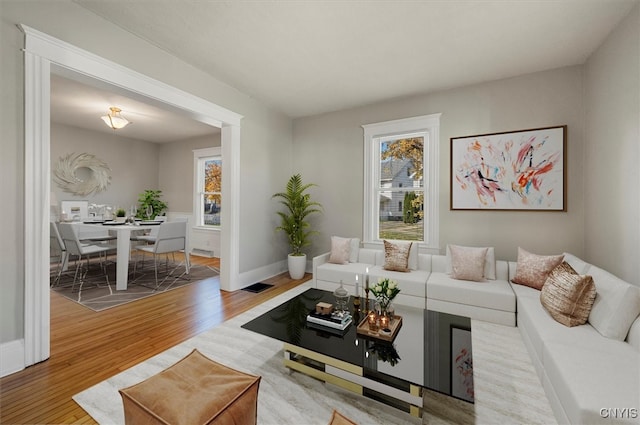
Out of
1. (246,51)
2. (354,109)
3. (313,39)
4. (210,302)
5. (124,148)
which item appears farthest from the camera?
(124,148)

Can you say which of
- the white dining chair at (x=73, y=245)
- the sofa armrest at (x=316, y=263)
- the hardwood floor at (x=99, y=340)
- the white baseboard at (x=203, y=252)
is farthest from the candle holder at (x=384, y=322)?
the white baseboard at (x=203, y=252)

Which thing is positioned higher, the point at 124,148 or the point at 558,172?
the point at 124,148

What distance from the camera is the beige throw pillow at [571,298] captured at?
202cm

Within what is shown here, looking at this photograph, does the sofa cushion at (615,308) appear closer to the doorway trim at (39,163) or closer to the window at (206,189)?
the doorway trim at (39,163)

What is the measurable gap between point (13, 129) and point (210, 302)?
2440 mm

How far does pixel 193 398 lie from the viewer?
123 cm

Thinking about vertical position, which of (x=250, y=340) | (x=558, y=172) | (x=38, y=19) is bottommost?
(x=250, y=340)

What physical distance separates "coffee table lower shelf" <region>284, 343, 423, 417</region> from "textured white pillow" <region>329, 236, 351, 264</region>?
2.11 meters

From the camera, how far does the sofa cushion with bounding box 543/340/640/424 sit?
49.1 inches

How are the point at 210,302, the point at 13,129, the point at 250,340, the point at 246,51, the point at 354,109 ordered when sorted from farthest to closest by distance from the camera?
the point at 354,109, the point at 210,302, the point at 246,51, the point at 250,340, the point at 13,129

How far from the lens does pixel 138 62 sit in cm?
275

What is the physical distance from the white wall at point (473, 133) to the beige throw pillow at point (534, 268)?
60cm

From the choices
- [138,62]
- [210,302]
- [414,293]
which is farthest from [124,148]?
[414,293]

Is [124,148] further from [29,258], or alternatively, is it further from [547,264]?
[547,264]
